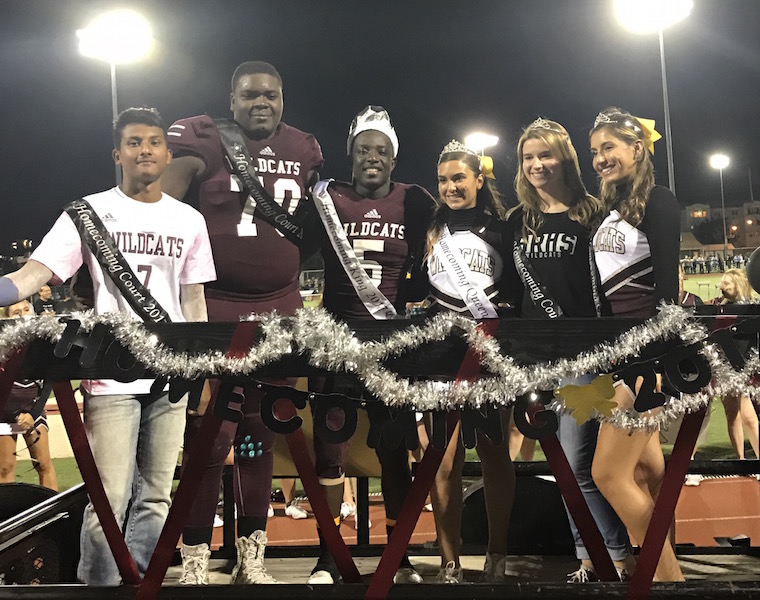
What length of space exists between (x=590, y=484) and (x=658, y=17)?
209 cm

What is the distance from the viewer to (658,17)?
282 cm

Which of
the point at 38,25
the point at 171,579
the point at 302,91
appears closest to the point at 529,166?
the point at 302,91

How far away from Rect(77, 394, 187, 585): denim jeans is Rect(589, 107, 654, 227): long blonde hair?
5.09ft

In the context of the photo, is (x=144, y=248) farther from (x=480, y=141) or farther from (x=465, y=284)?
(x=480, y=141)

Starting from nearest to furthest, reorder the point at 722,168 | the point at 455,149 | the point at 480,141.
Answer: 1. the point at 455,149
2. the point at 480,141
3. the point at 722,168

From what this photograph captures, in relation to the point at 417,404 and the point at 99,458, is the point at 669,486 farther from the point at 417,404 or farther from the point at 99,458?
the point at 99,458

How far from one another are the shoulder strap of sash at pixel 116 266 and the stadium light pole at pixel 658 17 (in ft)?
6.97

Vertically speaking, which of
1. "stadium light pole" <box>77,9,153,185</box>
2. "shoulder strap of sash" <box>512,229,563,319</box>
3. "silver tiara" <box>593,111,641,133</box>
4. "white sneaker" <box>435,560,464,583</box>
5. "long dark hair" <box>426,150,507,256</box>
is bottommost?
"white sneaker" <box>435,560,464,583</box>

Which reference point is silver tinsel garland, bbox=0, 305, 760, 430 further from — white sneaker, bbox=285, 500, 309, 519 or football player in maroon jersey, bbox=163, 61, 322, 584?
white sneaker, bbox=285, 500, 309, 519

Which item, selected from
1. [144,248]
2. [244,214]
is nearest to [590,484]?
[244,214]

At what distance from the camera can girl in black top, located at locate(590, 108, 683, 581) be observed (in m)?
1.81

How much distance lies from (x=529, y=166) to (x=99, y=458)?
1675mm

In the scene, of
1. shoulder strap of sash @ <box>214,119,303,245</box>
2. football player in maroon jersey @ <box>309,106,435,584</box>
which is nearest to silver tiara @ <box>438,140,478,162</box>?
football player in maroon jersey @ <box>309,106,435,584</box>

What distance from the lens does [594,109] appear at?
8.90 feet
